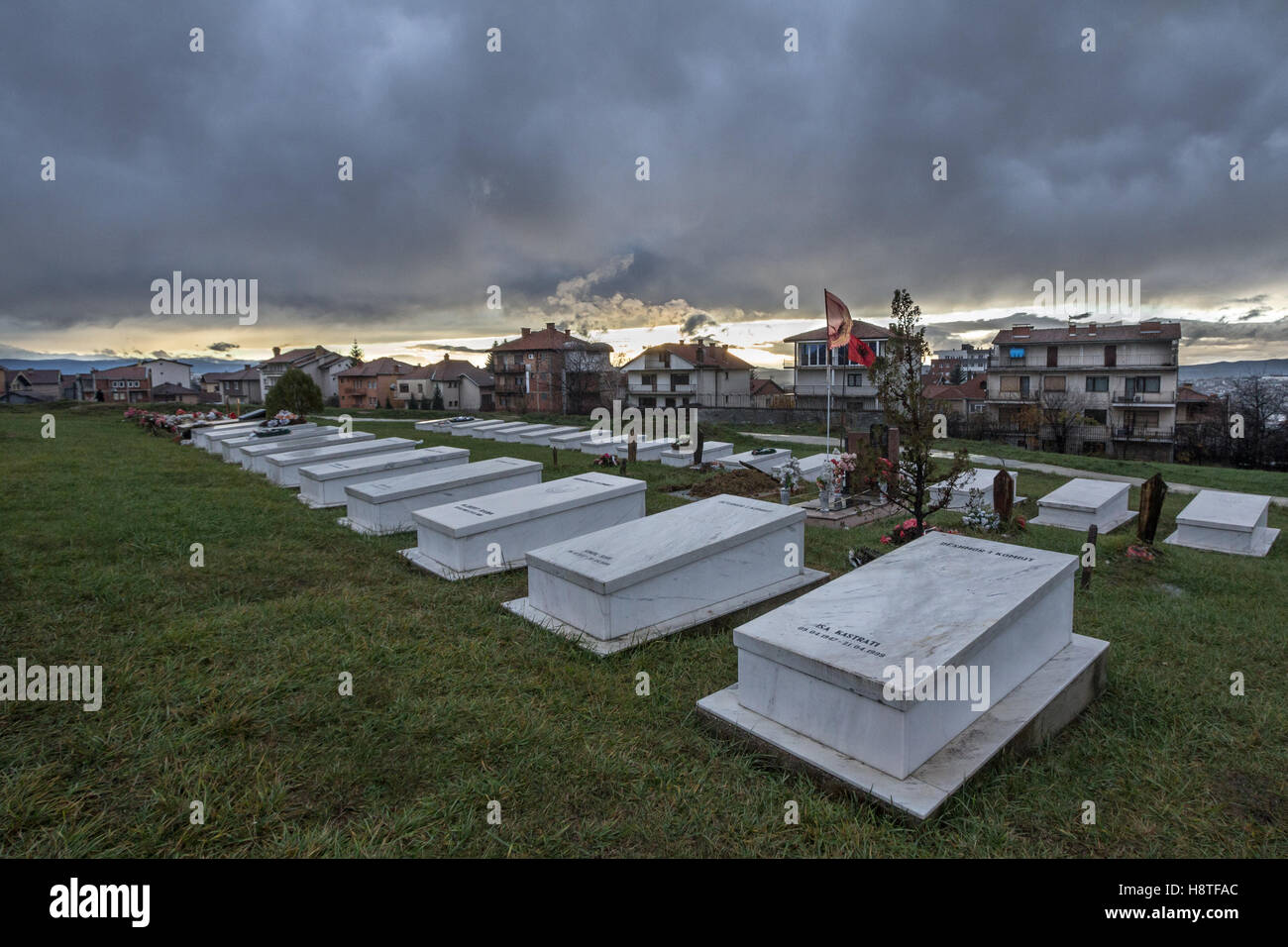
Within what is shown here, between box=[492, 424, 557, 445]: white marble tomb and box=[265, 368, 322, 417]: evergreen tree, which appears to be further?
box=[265, 368, 322, 417]: evergreen tree

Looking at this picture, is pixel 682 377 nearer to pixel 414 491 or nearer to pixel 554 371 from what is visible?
pixel 554 371

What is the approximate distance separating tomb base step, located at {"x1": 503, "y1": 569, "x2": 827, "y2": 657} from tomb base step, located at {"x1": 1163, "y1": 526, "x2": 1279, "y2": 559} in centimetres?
764

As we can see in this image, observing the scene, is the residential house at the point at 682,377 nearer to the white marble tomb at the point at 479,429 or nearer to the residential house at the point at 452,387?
the residential house at the point at 452,387

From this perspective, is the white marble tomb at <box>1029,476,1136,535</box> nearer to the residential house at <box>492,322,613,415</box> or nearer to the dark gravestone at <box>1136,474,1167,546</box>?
Result: the dark gravestone at <box>1136,474,1167,546</box>

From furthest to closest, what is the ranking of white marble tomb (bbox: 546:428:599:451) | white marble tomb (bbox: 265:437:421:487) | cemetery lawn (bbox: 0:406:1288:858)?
white marble tomb (bbox: 546:428:599:451) → white marble tomb (bbox: 265:437:421:487) → cemetery lawn (bbox: 0:406:1288:858)

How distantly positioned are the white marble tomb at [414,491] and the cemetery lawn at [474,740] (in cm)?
216

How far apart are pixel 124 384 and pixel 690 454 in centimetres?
9093

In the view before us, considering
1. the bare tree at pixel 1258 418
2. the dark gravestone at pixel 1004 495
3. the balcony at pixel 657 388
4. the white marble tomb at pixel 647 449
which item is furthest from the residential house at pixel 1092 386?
the dark gravestone at pixel 1004 495

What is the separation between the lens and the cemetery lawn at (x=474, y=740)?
2697mm

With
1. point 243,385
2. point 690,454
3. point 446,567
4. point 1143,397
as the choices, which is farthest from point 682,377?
point 243,385

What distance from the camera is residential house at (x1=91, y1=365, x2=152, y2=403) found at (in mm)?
79688

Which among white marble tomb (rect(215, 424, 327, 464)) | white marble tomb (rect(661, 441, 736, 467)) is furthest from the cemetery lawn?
→ white marble tomb (rect(661, 441, 736, 467))

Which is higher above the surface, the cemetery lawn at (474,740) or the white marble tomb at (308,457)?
the white marble tomb at (308,457)
